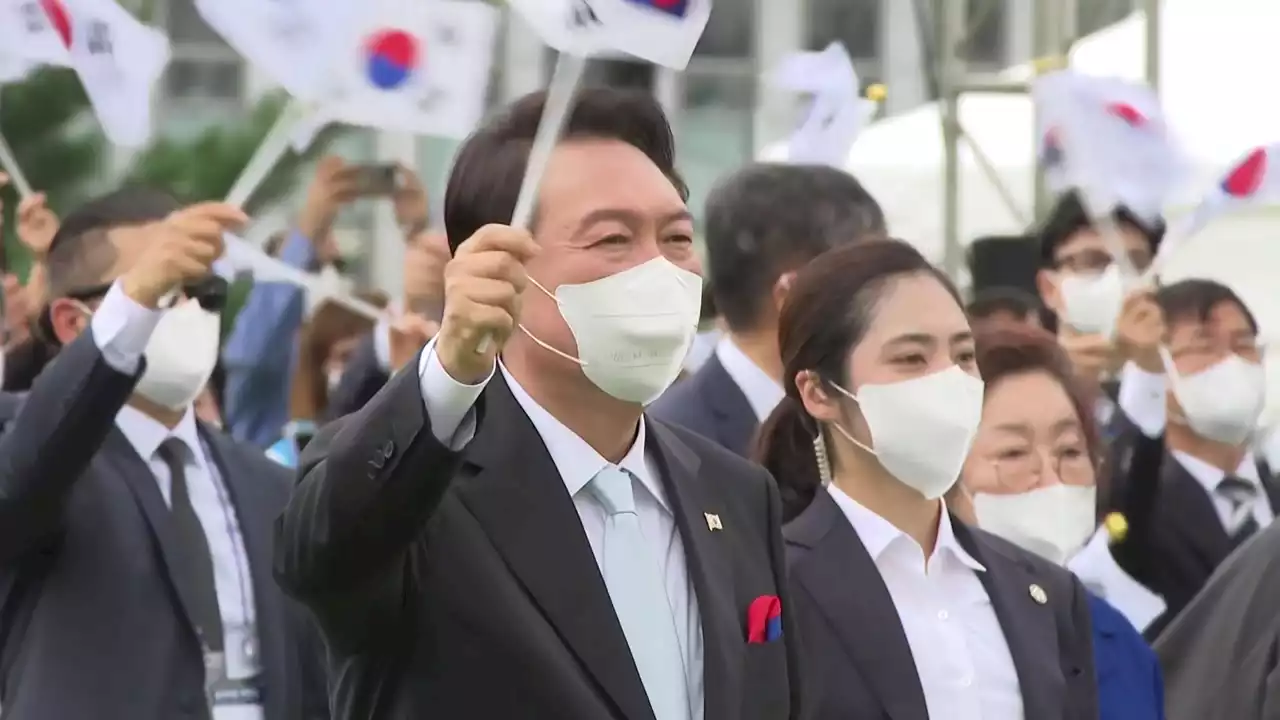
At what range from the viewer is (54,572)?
3799 mm

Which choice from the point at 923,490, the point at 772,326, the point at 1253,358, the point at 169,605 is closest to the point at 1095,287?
the point at 1253,358

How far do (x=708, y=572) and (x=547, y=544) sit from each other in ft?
0.79

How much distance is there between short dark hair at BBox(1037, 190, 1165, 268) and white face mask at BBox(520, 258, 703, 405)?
384cm

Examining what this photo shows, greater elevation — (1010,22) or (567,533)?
(1010,22)

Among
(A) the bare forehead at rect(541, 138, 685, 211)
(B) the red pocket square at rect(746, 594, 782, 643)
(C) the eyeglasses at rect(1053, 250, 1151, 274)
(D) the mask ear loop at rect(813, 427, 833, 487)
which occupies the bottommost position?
(B) the red pocket square at rect(746, 594, 782, 643)

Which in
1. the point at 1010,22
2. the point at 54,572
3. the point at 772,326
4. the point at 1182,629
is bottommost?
the point at 1182,629

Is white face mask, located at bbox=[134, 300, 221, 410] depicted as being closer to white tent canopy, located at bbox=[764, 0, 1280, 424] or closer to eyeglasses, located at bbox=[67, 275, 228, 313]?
eyeglasses, located at bbox=[67, 275, 228, 313]

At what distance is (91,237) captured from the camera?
4.14m

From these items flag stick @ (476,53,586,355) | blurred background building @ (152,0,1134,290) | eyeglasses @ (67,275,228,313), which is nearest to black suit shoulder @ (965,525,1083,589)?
flag stick @ (476,53,586,355)

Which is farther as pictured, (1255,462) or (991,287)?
(991,287)

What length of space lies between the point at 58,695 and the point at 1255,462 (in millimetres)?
3604

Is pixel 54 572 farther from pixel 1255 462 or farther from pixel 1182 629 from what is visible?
pixel 1255 462

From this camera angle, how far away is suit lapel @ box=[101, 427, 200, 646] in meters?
3.85

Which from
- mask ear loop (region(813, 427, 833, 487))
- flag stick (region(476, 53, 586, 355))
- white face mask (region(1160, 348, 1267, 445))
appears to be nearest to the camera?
flag stick (region(476, 53, 586, 355))
